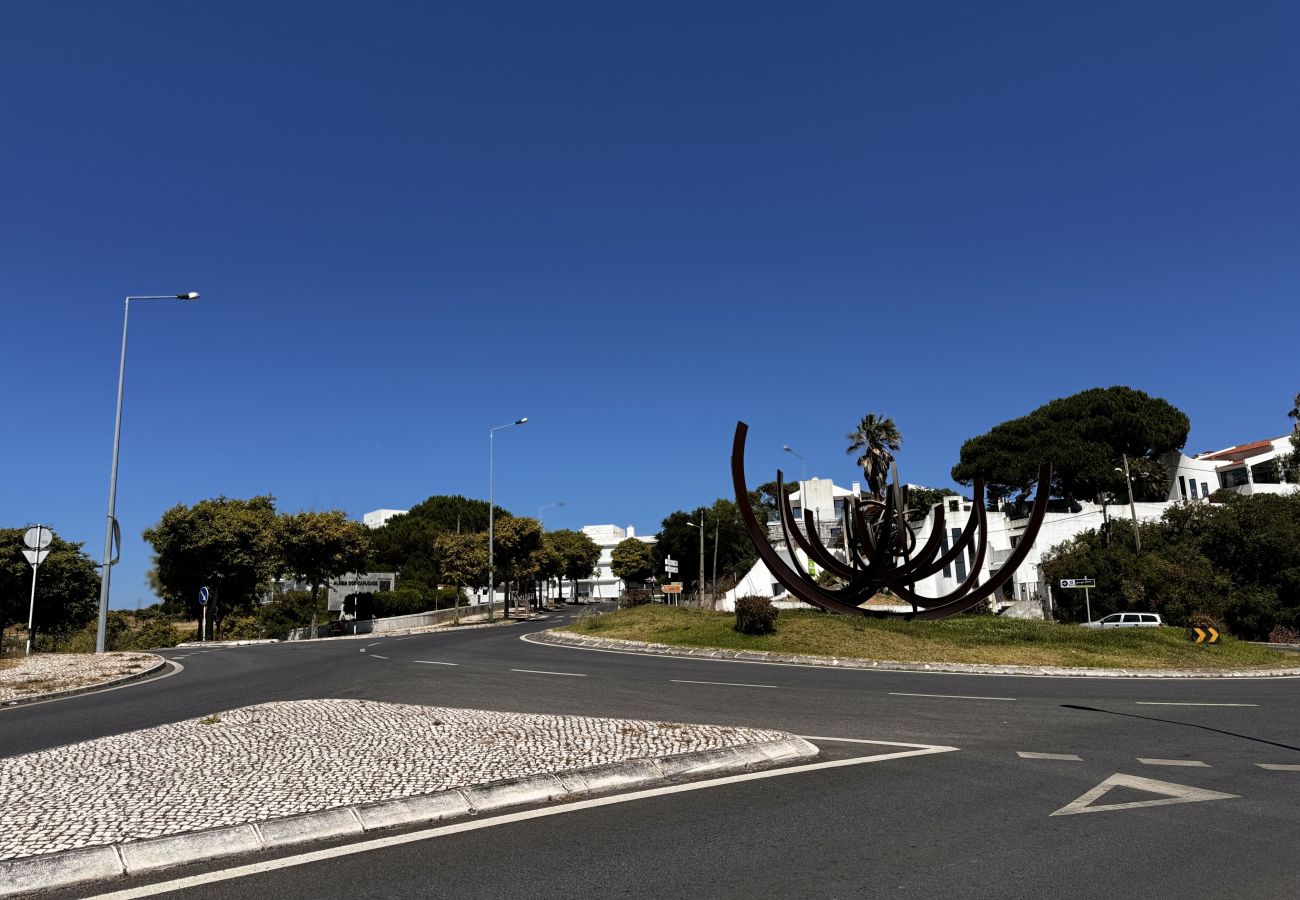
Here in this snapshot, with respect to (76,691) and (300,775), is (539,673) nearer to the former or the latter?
(76,691)

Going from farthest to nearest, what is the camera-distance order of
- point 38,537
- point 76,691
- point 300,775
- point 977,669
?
point 38,537
point 977,669
point 76,691
point 300,775

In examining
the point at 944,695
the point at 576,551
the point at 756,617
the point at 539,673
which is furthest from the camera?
the point at 576,551

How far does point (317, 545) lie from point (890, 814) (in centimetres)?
4100

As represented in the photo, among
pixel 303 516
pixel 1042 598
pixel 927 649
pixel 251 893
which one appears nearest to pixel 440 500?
pixel 303 516

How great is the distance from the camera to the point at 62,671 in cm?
1678

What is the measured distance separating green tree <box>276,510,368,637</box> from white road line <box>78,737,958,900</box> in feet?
124

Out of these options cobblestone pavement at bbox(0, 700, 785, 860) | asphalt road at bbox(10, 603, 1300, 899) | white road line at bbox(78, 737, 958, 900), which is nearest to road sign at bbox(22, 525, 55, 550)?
asphalt road at bbox(10, 603, 1300, 899)

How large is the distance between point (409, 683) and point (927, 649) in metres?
13.5

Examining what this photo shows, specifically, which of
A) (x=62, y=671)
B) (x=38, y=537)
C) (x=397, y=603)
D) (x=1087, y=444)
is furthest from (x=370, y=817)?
(x=1087, y=444)

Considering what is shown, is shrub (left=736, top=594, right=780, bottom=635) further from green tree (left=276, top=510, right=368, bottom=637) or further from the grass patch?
green tree (left=276, top=510, right=368, bottom=637)

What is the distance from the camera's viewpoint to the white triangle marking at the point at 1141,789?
6215 millimetres

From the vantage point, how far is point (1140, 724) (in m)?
10.6

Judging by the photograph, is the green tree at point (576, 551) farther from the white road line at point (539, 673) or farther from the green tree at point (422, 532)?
the white road line at point (539, 673)

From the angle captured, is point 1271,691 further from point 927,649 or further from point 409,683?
point 409,683
